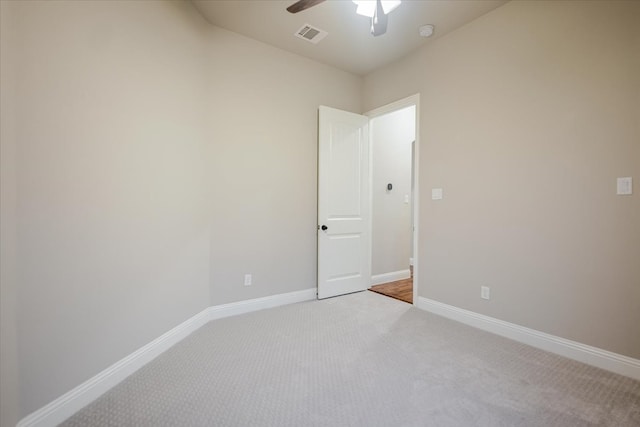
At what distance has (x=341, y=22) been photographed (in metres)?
2.68

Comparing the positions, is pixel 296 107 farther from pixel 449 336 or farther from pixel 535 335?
pixel 535 335

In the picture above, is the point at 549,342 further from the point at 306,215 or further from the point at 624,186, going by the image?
the point at 306,215

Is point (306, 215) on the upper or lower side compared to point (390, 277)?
upper

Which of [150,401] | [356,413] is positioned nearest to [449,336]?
[356,413]

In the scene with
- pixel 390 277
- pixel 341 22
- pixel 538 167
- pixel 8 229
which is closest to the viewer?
pixel 8 229

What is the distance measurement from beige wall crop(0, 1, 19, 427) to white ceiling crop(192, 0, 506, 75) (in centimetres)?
171

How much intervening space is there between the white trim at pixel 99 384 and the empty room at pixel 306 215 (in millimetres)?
12

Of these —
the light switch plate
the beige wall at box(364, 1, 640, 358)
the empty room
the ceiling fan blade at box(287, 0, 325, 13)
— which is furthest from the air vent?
the light switch plate

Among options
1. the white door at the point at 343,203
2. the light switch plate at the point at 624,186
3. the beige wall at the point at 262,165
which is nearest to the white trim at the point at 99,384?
the beige wall at the point at 262,165

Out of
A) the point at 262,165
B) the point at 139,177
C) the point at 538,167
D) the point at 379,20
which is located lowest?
the point at 139,177

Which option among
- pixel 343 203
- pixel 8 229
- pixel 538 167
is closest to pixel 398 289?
pixel 343 203

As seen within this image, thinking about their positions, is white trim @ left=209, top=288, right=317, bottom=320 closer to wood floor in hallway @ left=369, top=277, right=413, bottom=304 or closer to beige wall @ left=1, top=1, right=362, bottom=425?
beige wall @ left=1, top=1, right=362, bottom=425

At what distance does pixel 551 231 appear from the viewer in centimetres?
219

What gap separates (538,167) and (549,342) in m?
1.38
